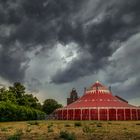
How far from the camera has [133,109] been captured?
87.8 m

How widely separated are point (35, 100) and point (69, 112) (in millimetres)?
15451

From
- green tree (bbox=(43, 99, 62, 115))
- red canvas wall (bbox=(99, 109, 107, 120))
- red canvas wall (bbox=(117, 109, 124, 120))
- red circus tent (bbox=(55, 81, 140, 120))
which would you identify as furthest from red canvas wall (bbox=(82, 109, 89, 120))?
green tree (bbox=(43, 99, 62, 115))

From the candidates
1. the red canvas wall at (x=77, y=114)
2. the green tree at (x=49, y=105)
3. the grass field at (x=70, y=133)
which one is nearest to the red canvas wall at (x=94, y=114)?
the red canvas wall at (x=77, y=114)

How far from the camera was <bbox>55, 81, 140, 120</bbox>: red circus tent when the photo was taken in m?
86.4

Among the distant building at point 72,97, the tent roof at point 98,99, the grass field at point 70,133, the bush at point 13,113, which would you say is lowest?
the grass field at point 70,133

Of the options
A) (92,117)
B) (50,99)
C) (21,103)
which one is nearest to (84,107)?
(92,117)

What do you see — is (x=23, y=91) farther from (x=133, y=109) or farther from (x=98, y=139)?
(x=98, y=139)

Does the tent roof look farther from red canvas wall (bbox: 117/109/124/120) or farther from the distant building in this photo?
the distant building

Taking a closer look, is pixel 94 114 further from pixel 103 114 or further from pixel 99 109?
pixel 103 114

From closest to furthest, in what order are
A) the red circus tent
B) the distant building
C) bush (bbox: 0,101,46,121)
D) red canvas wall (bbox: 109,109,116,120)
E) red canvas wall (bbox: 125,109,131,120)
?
bush (bbox: 0,101,46,121)
red canvas wall (bbox: 109,109,116,120)
the red circus tent
red canvas wall (bbox: 125,109,131,120)
the distant building

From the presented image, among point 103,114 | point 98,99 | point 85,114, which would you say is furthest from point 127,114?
point 85,114

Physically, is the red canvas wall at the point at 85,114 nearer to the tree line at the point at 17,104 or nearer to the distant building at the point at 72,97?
the tree line at the point at 17,104

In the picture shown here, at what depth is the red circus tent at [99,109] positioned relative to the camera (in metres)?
86.4

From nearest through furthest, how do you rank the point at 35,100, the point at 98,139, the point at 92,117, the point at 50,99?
the point at 98,139
the point at 92,117
the point at 35,100
the point at 50,99
